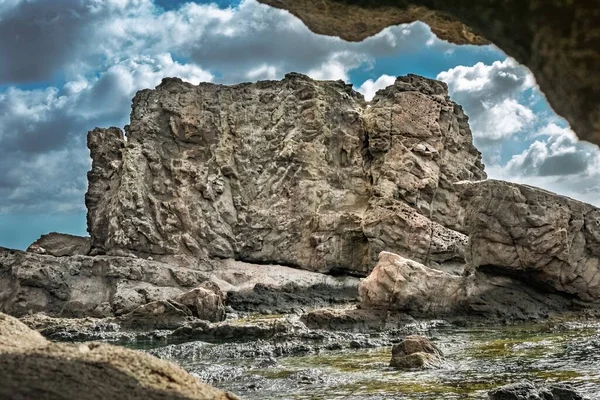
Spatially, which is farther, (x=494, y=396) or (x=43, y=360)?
(x=494, y=396)

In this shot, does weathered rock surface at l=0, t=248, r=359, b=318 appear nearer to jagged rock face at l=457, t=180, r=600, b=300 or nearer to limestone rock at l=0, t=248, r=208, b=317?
limestone rock at l=0, t=248, r=208, b=317

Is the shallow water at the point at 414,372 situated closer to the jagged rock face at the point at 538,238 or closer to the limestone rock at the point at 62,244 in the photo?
the jagged rock face at the point at 538,238

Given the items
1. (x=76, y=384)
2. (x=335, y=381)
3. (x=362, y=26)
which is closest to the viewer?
(x=76, y=384)

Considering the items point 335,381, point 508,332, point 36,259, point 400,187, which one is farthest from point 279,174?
point 335,381

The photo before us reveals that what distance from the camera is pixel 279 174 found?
A: 1980 inches

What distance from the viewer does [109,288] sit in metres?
35.2

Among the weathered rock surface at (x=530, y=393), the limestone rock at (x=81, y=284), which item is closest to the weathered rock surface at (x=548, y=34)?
the weathered rock surface at (x=530, y=393)

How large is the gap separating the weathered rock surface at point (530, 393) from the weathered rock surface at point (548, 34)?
7495 mm

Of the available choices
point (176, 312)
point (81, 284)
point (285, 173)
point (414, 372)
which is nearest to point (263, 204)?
point (285, 173)

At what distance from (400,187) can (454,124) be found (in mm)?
9814

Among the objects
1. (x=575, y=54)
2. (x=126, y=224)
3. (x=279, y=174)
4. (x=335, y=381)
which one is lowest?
(x=335, y=381)

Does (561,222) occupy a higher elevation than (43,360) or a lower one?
higher

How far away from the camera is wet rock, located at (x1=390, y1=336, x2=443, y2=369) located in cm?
1570

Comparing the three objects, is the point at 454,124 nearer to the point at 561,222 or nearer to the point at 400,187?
the point at 400,187
